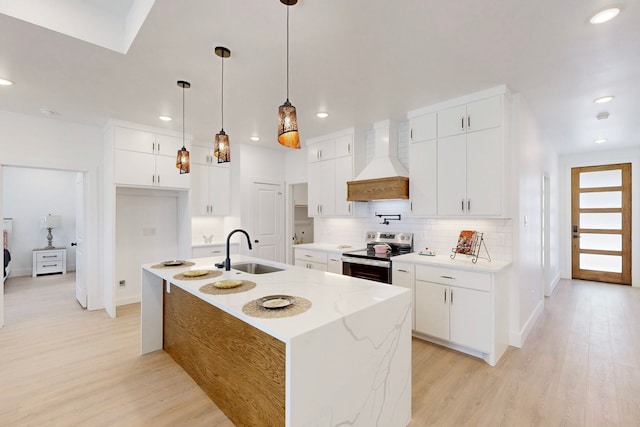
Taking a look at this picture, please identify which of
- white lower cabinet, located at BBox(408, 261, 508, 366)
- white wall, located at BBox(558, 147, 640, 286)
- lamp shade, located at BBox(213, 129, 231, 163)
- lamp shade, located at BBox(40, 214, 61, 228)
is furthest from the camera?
lamp shade, located at BBox(40, 214, 61, 228)

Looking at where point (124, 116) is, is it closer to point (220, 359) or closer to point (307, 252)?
point (307, 252)

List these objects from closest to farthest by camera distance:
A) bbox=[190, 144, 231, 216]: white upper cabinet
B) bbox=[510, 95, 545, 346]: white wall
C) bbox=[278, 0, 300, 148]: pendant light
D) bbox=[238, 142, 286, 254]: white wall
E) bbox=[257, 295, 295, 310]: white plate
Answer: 1. bbox=[257, 295, 295, 310]: white plate
2. bbox=[278, 0, 300, 148]: pendant light
3. bbox=[510, 95, 545, 346]: white wall
4. bbox=[190, 144, 231, 216]: white upper cabinet
5. bbox=[238, 142, 286, 254]: white wall

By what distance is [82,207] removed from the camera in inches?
179

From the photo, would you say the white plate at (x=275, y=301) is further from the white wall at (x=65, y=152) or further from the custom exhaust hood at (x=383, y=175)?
the white wall at (x=65, y=152)

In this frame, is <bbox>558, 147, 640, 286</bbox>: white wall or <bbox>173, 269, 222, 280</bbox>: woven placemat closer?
<bbox>173, 269, 222, 280</bbox>: woven placemat

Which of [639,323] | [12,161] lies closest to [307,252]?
[12,161]

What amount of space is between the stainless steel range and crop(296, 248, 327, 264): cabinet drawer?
16.9 inches

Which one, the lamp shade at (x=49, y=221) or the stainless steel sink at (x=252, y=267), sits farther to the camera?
the lamp shade at (x=49, y=221)

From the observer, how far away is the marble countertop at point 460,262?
2875 millimetres

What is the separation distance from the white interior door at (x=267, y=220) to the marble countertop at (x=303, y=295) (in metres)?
2.78

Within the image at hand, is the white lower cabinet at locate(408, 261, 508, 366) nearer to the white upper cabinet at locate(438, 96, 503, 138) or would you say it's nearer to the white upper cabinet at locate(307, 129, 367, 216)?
the white upper cabinet at locate(438, 96, 503, 138)

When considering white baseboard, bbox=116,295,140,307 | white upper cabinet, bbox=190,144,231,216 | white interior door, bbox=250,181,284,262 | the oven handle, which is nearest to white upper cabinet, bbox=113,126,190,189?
white upper cabinet, bbox=190,144,231,216

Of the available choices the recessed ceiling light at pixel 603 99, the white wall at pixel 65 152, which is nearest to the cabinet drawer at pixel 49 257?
the white wall at pixel 65 152

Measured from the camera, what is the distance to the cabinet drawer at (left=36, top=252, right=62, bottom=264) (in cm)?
659
